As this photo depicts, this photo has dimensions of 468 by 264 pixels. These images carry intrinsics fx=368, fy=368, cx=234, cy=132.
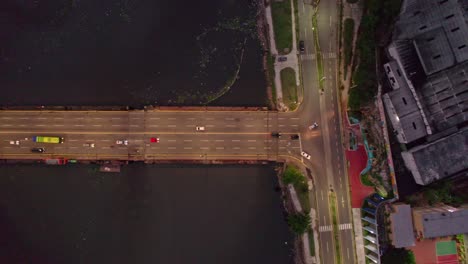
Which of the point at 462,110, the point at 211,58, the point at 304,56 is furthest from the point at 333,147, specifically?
the point at 211,58

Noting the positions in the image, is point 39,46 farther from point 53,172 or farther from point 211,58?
point 211,58

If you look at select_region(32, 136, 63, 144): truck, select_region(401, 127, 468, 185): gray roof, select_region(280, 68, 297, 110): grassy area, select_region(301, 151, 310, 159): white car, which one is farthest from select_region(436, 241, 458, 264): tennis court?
select_region(32, 136, 63, 144): truck

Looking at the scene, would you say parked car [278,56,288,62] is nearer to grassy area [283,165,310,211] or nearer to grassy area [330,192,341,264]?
grassy area [283,165,310,211]

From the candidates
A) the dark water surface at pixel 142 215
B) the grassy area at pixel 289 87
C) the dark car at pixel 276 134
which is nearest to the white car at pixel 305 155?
the dark car at pixel 276 134

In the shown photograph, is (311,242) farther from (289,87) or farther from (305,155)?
(289,87)

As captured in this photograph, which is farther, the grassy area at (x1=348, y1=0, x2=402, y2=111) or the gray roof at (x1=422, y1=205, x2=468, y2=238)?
the grassy area at (x1=348, y1=0, x2=402, y2=111)

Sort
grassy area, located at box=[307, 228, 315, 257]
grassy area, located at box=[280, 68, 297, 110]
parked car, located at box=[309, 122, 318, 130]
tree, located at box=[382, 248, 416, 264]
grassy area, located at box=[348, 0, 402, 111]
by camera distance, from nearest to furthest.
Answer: tree, located at box=[382, 248, 416, 264]
grassy area, located at box=[348, 0, 402, 111]
grassy area, located at box=[307, 228, 315, 257]
parked car, located at box=[309, 122, 318, 130]
grassy area, located at box=[280, 68, 297, 110]

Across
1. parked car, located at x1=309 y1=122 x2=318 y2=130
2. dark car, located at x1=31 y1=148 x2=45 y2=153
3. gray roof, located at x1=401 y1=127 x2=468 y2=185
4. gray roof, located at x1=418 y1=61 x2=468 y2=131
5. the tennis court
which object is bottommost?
the tennis court
